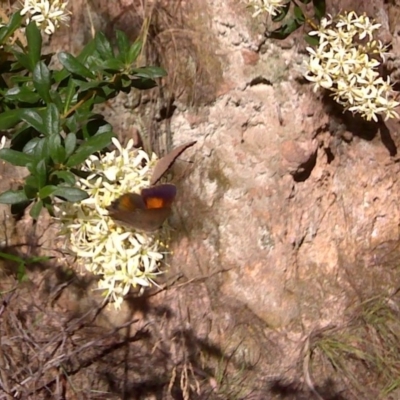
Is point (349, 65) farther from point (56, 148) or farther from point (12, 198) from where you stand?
point (12, 198)

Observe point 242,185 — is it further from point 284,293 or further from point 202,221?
point 284,293

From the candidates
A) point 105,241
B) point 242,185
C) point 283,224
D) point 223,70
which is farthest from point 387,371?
point 105,241

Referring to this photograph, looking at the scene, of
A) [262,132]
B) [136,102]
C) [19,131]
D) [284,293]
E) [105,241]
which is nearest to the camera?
[105,241]

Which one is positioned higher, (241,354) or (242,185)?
(242,185)

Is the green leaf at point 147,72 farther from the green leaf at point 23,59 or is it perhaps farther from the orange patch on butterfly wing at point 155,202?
the orange patch on butterfly wing at point 155,202

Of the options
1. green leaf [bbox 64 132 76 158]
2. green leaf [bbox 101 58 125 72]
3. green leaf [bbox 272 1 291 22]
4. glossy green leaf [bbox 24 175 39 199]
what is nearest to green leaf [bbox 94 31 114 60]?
green leaf [bbox 101 58 125 72]

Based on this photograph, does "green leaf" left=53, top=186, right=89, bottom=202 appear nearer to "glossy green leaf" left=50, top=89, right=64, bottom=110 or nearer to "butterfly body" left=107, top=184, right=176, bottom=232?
"butterfly body" left=107, top=184, right=176, bottom=232
